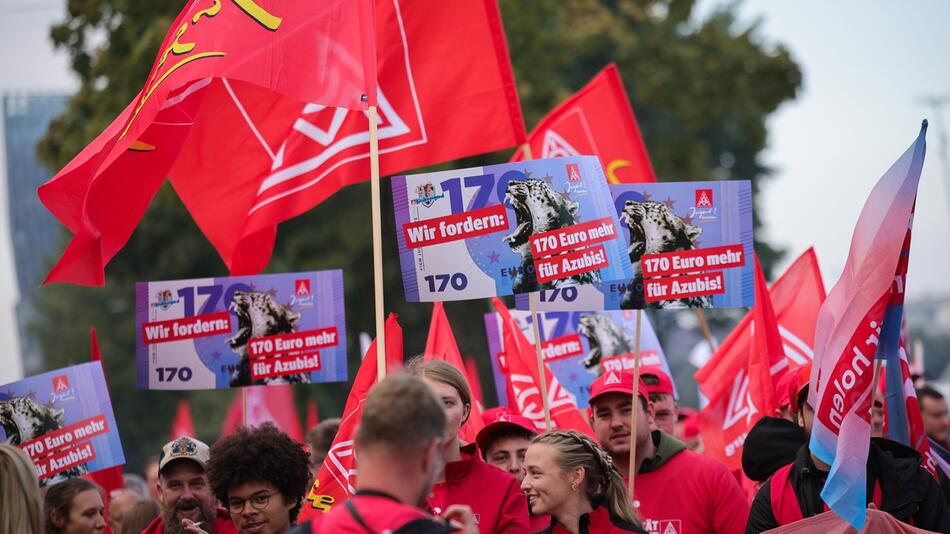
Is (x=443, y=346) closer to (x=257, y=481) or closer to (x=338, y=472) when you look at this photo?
(x=338, y=472)

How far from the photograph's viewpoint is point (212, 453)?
5.79 m

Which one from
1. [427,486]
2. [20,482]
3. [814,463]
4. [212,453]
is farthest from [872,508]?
[20,482]

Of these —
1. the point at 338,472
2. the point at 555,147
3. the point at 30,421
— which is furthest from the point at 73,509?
the point at 555,147

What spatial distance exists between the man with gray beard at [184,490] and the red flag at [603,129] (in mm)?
4373

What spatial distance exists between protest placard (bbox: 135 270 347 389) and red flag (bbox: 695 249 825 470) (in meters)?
2.79

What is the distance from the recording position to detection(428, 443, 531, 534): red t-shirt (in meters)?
5.28

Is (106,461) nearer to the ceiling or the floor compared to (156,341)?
nearer to the floor

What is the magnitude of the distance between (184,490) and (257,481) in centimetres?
107

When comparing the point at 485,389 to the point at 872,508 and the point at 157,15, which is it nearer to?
the point at 157,15

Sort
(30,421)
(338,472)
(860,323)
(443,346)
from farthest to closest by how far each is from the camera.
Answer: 1. (443,346)
2. (30,421)
3. (338,472)
4. (860,323)

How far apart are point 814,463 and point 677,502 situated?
865 mm

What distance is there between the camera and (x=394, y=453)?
11.3 ft

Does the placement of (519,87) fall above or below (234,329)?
above

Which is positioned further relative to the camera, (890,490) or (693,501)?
(693,501)
